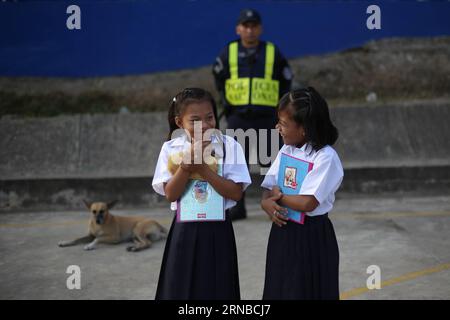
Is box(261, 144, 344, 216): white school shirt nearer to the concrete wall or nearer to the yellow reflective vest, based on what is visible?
the yellow reflective vest

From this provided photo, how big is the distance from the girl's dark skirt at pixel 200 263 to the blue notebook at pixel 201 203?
0.04m

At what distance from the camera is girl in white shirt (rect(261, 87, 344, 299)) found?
125 inches

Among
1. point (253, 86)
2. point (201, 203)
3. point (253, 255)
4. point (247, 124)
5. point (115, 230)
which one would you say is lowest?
point (253, 255)

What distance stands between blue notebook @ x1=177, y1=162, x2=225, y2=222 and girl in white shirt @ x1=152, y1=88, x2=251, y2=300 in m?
0.03

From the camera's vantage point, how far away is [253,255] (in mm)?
5551

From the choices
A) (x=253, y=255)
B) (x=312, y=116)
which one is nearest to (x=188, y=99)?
(x=312, y=116)

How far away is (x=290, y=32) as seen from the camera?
28.9 ft

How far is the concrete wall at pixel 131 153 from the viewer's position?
7773 mm

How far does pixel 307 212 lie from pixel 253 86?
139 inches

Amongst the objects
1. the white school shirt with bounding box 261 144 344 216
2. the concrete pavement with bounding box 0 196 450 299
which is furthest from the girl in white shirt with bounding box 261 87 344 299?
the concrete pavement with bounding box 0 196 450 299

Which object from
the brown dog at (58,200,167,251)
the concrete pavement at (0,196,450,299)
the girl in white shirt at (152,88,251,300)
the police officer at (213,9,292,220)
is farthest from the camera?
the police officer at (213,9,292,220)

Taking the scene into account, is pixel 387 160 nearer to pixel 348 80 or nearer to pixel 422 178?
pixel 422 178

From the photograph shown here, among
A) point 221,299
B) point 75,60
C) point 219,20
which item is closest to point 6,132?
point 75,60

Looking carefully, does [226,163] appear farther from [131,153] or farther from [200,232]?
[131,153]
